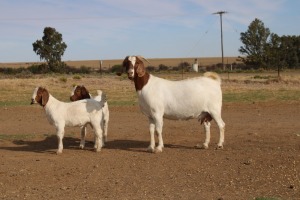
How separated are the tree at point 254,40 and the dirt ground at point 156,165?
66.4m

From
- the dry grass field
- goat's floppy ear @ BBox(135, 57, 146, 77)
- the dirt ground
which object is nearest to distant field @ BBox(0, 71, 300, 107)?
the dry grass field

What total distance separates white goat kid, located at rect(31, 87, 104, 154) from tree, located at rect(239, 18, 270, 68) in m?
70.9

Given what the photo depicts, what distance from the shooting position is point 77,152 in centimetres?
1337

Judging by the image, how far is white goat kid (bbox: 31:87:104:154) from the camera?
43.1ft

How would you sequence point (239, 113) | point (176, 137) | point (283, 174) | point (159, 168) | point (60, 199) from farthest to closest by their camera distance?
1. point (239, 113)
2. point (176, 137)
3. point (159, 168)
4. point (283, 174)
5. point (60, 199)

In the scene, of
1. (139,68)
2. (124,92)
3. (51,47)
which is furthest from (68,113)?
(51,47)

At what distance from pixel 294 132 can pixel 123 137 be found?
5309mm

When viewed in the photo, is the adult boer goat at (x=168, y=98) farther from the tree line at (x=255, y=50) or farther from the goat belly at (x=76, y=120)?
the tree line at (x=255, y=50)

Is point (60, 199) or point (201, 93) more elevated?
point (201, 93)

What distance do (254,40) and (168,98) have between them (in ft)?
240

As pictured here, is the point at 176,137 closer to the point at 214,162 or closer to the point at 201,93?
the point at 201,93

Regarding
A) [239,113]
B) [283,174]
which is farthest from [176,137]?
[239,113]

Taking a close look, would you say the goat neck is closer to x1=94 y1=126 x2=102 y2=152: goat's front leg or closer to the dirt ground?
x1=94 y1=126 x2=102 y2=152: goat's front leg

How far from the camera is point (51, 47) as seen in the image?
258 ft
